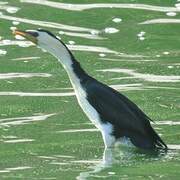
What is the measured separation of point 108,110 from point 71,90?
8.83 feet


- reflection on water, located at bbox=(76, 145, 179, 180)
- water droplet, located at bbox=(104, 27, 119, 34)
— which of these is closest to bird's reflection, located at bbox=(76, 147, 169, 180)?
reflection on water, located at bbox=(76, 145, 179, 180)

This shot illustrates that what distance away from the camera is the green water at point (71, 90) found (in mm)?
11945

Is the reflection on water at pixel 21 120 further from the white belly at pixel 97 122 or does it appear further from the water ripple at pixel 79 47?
the water ripple at pixel 79 47

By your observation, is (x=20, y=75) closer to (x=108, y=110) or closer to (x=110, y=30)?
(x=110, y=30)

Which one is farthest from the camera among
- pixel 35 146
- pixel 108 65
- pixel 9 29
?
pixel 9 29

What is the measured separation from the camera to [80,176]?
37.3 feet

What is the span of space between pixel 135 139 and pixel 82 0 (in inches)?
358

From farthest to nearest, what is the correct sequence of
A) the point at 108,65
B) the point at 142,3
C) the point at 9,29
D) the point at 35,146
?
the point at 142,3 < the point at 9,29 < the point at 108,65 < the point at 35,146

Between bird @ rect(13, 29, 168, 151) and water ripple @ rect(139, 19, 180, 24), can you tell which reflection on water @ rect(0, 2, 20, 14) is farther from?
bird @ rect(13, 29, 168, 151)

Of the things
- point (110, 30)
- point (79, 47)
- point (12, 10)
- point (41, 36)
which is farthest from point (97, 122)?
point (12, 10)

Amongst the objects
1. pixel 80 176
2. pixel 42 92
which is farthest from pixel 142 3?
pixel 80 176

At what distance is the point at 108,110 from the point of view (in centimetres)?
1297

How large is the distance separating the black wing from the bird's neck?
0.40 ft

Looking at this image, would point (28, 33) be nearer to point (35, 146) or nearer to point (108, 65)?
point (35, 146)
